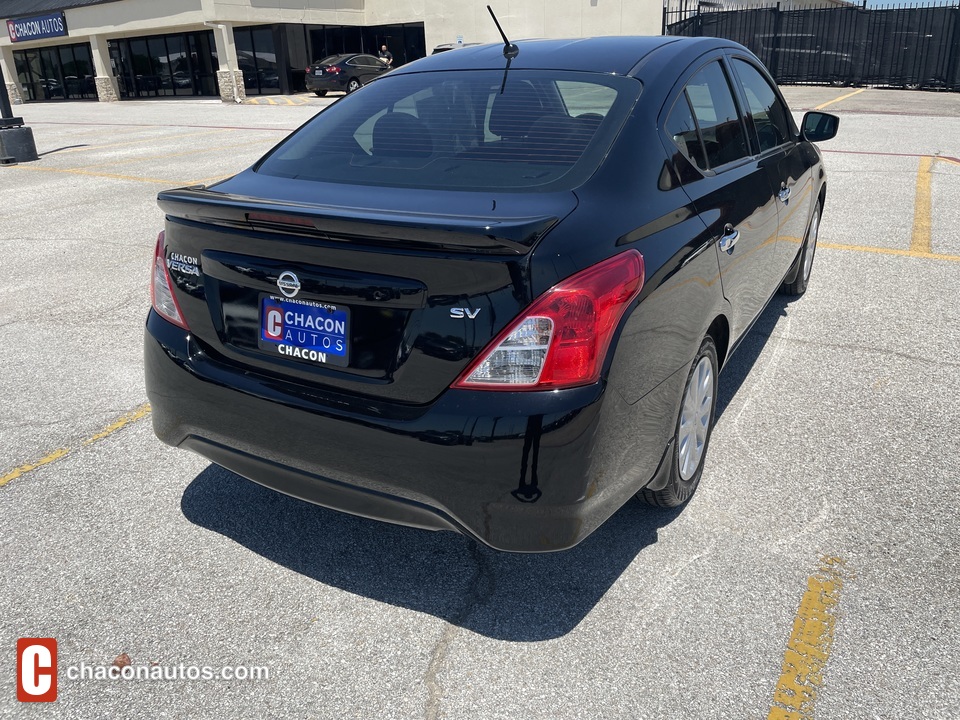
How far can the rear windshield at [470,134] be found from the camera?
8.57 ft

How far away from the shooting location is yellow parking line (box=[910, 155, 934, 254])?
6.83 meters

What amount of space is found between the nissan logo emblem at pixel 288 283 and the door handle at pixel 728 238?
5.27 ft

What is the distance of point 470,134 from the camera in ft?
9.40

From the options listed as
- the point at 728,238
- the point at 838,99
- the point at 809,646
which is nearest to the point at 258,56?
the point at 838,99

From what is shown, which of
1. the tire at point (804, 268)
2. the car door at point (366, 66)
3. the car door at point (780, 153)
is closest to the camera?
the car door at point (780, 153)

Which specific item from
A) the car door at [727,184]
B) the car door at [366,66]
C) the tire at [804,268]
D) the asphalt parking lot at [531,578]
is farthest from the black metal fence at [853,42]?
the car door at [727,184]

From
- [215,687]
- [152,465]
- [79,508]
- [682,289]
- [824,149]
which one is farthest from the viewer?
[824,149]

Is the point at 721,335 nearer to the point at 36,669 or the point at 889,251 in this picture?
the point at 36,669

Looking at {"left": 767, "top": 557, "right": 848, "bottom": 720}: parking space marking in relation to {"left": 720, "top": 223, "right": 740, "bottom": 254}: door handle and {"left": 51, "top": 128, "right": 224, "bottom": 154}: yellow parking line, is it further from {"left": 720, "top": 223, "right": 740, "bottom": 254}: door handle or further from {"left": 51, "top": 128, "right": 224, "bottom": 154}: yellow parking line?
{"left": 51, "top": 128, "right": 224, "bottom": 154}: yellow parking line

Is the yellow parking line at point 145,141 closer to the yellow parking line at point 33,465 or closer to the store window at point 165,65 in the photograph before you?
the yellow parking line at point 33,465

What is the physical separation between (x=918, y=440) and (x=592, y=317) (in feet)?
7.37

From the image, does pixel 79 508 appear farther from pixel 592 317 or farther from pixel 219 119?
pixel 219 119

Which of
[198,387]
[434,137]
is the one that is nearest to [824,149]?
[434,137]

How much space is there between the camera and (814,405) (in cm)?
392
